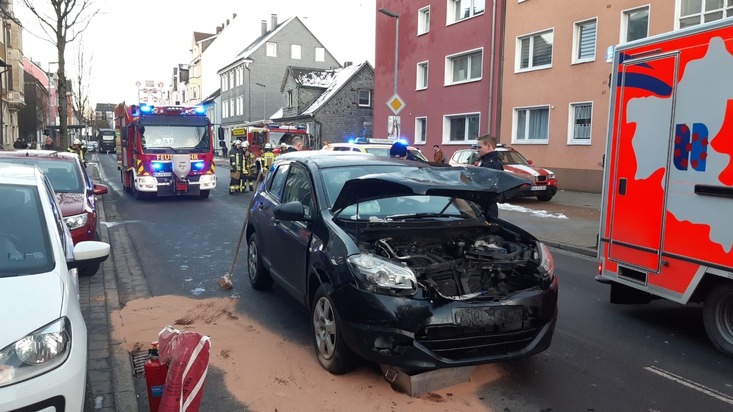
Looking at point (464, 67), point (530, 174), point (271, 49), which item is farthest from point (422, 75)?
point (271, 49)

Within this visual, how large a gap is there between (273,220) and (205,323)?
1.24 m

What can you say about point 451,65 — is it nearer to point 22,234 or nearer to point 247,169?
point 247,169

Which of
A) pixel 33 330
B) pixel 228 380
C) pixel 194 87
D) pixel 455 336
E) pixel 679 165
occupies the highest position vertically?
pixel 194 87

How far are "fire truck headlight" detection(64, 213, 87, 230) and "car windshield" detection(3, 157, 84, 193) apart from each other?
3.21ft

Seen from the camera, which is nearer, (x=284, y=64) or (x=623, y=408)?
(x=623, y=408)

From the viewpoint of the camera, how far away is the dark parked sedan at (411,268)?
388 centimetres

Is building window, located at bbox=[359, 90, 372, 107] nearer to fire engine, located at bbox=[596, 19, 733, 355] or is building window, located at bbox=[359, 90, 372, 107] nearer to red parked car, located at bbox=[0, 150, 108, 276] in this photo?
red parked car, located at bbox=[0, 150, 108, 276]

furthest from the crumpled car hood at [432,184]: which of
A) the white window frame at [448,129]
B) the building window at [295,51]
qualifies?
the building window at [295,51]

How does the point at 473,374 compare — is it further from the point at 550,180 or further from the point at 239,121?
the point at 239,121

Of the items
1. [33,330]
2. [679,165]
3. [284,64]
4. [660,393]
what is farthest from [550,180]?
[284,64]

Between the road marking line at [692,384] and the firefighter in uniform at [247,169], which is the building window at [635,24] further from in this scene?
the road marking line at [692,384]

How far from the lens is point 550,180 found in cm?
1731

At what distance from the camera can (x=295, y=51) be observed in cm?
5969

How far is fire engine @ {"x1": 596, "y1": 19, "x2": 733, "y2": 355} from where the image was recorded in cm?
476
